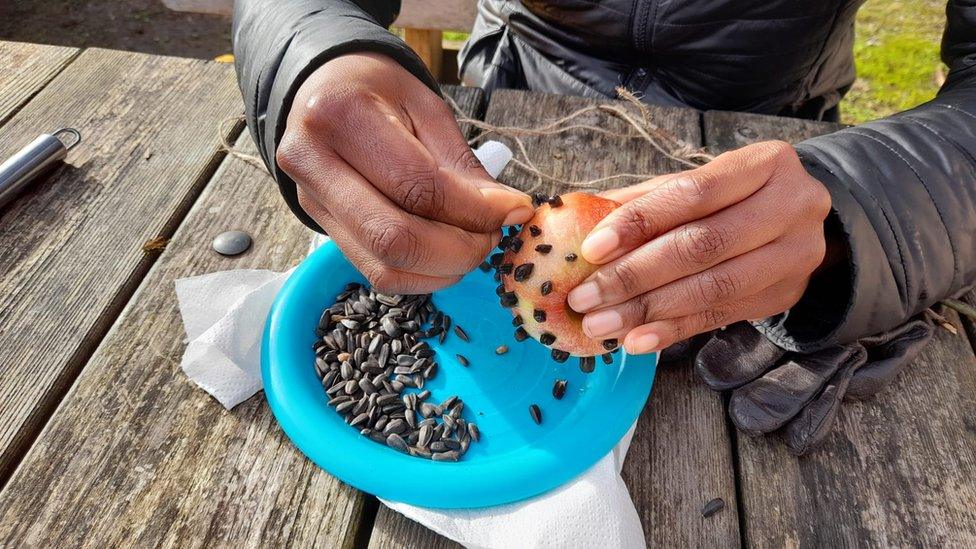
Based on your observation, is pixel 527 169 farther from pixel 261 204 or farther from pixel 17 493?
pixel 17 493

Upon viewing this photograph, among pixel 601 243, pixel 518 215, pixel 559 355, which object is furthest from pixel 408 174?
pixel 559 355

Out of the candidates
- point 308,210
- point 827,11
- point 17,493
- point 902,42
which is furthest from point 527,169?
point 902,42

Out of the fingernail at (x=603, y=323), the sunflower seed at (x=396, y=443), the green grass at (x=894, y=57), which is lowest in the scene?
the green grass at (x=894, y=57)

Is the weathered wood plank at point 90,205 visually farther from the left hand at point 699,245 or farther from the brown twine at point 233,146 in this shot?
the left hand at point 699,245

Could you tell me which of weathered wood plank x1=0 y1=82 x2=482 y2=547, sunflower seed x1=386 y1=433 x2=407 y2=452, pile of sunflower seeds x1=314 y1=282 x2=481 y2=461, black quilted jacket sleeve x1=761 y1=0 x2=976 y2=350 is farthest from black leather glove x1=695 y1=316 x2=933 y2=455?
weathered wood plank x1=0 y1=82 x2=482 y2=547

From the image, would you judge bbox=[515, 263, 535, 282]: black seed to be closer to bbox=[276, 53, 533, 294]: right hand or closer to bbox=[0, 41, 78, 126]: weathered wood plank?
bbox=[276, 53, 533, 294]: right hand

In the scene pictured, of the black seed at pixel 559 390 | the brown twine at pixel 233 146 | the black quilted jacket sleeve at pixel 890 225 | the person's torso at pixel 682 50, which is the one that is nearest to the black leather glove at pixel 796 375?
the black quilted jacket sleeve at pixel 890 225
